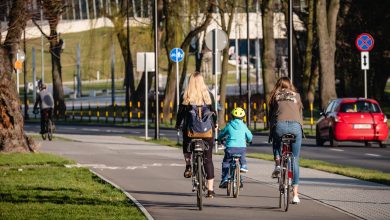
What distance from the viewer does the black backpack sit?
15.5 m

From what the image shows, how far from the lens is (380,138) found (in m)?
34.1

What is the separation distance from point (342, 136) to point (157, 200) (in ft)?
60.6

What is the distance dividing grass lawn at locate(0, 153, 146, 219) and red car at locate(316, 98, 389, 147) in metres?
12.1

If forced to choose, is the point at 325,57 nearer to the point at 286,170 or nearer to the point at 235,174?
the point at 235,174

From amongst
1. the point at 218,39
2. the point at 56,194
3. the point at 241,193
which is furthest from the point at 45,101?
the point at 56,194

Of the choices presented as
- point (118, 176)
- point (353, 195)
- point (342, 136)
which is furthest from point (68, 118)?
point (353, 195)

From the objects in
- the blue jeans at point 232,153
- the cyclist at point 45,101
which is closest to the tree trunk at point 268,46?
the cyclist at point 45,101

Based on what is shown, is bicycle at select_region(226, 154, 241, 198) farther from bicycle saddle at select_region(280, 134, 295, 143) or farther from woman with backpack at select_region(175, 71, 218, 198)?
bicycle saddle at select_region(280, 134, 295, 143)

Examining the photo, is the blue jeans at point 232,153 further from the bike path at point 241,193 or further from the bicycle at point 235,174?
the bike path at point 241,193

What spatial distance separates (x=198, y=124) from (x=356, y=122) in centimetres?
1912

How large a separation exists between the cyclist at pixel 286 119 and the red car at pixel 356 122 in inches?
741

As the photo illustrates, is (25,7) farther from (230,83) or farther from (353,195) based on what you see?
(230,83)

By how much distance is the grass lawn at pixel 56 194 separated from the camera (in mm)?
13883

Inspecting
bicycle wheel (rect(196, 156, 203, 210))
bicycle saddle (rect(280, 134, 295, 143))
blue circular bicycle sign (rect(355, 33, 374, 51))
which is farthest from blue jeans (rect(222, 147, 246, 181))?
blue circular bicycle sign (rect(355, 33, 374, 51))
